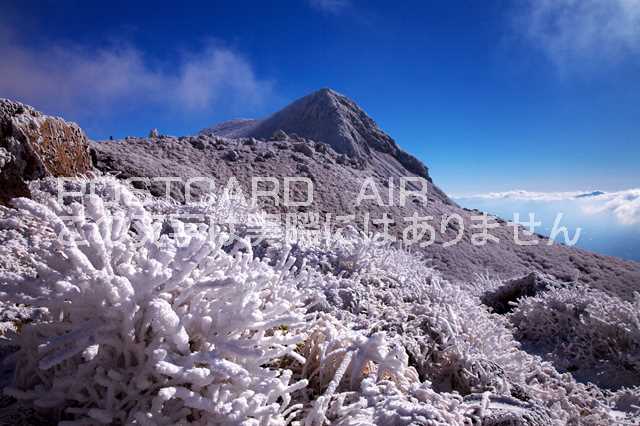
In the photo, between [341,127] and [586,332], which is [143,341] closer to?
[586,332]

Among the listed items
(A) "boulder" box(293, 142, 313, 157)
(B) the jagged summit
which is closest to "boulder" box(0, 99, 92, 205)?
(A) "boulder" box(293, 142, 313, 157)

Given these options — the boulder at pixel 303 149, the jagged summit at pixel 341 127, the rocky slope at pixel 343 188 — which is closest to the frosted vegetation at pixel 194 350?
the rocky slope at pixel 343 188

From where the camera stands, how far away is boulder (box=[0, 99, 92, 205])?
162 inches

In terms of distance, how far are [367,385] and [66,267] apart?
1266 mm

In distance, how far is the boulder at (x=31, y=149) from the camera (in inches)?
162

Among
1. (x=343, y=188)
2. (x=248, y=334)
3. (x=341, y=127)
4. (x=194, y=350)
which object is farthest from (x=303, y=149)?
(x=194, y=350)

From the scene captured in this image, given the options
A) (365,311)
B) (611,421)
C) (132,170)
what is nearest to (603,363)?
(611,421)

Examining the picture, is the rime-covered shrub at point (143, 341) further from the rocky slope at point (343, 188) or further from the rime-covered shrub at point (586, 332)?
the rocky slope at point (343, 188)

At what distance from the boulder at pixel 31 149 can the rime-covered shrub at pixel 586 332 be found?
5792mm

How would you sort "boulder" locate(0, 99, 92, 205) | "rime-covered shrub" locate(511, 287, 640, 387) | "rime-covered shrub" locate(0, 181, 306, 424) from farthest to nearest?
"boulder" locate(0, 99, 92, 205)
"rime-covered shrub" locate(511, 287, 640, 387)
"rime-covered shrub" locate(0, 181, 306, 424)

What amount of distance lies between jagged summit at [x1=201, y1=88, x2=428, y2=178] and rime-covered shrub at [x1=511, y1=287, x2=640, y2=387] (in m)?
8.28

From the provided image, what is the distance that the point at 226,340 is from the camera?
138 cm

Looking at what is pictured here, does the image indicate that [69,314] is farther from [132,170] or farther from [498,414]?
[132,170]

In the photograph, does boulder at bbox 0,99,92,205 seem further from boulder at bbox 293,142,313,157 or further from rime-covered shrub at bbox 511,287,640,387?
rime-covered shrub at bbox 511,287,640,387
